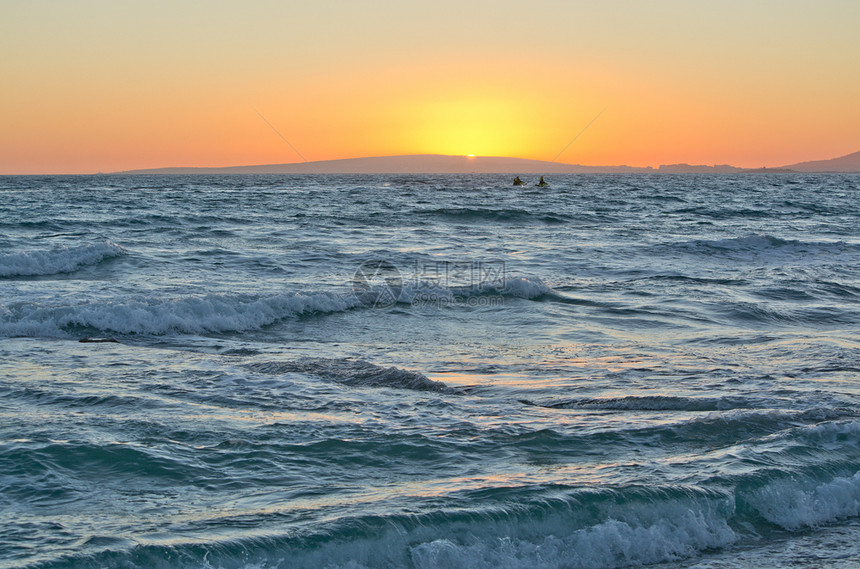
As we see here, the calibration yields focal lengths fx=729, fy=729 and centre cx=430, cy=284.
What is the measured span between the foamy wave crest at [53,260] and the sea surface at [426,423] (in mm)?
859

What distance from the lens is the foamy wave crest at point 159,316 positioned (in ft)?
34.8

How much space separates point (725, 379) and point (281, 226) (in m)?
23.9

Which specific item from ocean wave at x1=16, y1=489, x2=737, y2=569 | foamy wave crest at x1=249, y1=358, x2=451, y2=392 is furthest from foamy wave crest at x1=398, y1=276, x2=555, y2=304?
ocean wave at x1=16, y1=489, x2=737, y2=569

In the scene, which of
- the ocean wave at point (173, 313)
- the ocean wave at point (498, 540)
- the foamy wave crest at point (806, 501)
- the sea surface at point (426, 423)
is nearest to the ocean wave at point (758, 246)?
the sea surface at point (426, 423)

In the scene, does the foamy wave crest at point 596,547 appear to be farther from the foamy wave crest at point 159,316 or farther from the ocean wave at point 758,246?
the ocean wave at point 758,246

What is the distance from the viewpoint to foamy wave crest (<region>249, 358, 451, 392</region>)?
7754 mm

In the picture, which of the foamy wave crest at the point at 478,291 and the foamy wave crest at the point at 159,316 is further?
the foamy wave crest at the point at 478,291

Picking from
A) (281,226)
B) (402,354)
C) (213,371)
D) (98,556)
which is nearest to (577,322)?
(402,354)

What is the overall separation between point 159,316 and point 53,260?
7945 mm

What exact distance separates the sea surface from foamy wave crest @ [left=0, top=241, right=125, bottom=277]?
2.82ft

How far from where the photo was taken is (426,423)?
6395 mm

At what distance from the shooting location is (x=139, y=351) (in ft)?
30.4

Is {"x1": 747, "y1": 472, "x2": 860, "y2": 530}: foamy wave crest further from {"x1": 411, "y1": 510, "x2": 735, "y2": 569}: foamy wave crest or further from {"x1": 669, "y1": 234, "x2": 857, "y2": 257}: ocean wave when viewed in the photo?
{"x1": 669, "y1": 234, "x2": 857, "y2": 257}: ocean wave

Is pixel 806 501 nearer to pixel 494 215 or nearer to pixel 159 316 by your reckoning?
pixel 159 316
